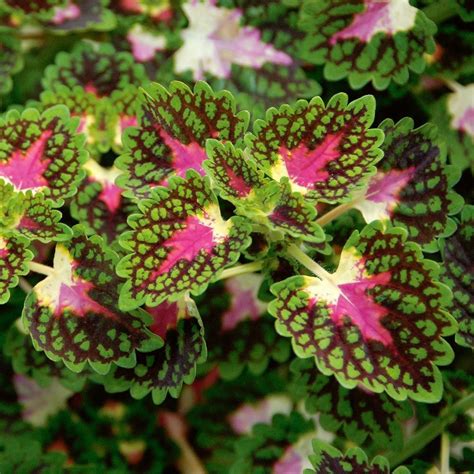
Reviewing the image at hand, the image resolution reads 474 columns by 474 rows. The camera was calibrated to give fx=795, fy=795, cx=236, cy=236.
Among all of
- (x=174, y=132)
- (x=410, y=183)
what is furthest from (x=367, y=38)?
(x=174, y=132)

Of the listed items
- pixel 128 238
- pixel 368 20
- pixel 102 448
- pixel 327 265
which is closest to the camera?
pixel 128 238

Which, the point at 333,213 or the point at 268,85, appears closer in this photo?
the point at 333,213

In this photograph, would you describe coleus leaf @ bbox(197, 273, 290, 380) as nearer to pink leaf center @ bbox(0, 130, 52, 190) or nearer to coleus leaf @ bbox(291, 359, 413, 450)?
coleus leaf @ bbox(291, 359, 413, 450)

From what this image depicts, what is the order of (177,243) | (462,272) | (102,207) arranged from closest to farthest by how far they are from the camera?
(177,243), (462,272), (102,207)

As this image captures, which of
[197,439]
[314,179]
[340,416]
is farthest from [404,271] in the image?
[197,439]

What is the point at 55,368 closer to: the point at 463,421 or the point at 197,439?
the point at 197,439

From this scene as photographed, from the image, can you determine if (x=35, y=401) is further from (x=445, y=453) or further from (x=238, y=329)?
(x=445, y=453)
